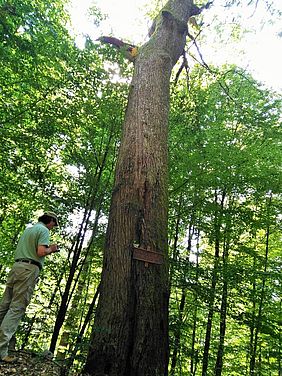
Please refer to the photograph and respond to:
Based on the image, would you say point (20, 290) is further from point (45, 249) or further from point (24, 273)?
point (45, 249)

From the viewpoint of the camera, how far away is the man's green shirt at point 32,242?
124 inches

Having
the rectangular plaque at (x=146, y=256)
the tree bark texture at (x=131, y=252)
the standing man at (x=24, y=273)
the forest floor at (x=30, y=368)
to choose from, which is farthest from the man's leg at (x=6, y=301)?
the rectangular plaque at (x=146, y=256)

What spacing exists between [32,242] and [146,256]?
4.89 feet

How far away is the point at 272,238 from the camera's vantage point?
9.57m

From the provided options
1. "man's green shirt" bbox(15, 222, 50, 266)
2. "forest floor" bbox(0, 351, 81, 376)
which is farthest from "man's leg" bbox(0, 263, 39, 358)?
"forest floor" bbox(0, 351, 81, 376)

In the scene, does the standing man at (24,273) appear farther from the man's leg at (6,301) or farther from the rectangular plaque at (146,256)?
the rectangular plaque at (146,256)

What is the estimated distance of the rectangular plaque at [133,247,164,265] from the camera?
7.60ft

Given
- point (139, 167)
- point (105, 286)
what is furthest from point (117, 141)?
point (105, 286)

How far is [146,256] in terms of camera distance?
91.8 inches

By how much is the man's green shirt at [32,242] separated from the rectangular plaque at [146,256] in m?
1.26

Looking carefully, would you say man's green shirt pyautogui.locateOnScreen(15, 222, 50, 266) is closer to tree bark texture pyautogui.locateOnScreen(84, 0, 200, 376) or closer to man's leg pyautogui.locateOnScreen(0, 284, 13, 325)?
A: man's leg pyautogui.locateOnScreen(0, 284, 13, 325)

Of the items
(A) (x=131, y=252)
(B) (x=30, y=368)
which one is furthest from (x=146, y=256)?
(B) (x=30, y=368)

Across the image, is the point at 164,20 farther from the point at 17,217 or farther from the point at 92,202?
the point at 17,217

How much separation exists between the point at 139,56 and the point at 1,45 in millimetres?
1894
